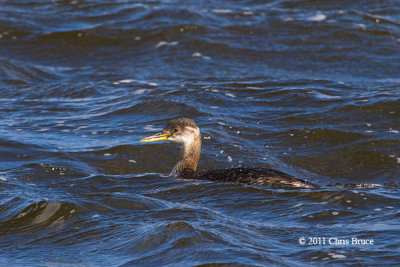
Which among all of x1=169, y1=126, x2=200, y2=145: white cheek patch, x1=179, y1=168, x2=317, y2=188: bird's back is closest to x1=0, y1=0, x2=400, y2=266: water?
x1=179, y1=168, x2=317, y2=188: bird's back

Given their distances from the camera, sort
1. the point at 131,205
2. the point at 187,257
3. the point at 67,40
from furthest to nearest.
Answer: the point at 67,40
the point at 131,205
the point at 187,257

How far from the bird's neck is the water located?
373 mm

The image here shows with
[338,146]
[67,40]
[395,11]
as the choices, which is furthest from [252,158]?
[395,11]

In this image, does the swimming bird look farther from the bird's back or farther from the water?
the water

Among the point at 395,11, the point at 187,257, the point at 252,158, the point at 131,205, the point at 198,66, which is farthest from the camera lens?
the point at 395,11

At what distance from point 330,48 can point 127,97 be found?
16.8 ft

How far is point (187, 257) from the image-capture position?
6453 mm

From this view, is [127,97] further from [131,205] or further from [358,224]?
[358,224]

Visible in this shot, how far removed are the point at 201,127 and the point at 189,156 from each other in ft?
5.21

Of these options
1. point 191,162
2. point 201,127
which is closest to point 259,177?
point 191,162

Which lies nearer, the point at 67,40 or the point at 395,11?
the point at 67,40

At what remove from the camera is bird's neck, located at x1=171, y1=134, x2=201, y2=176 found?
9492mm

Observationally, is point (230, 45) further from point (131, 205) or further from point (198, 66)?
point (131, 205)

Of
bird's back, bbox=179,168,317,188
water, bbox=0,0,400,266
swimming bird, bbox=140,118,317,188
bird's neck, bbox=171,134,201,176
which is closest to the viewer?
water, bbox=0,0,400,266
